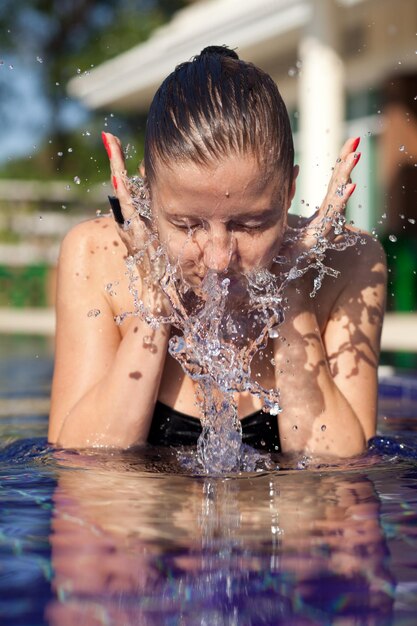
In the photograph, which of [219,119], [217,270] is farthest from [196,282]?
[219,119]

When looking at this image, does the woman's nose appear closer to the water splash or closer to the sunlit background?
the water splash

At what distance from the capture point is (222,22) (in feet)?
41.5

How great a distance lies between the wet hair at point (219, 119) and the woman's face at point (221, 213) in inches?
1.1

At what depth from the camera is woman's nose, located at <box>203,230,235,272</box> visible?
7.71 ft

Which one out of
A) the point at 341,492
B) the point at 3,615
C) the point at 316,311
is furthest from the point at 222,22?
the point at 3,615

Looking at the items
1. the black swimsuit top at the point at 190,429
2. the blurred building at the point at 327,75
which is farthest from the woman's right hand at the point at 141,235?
the blurred building at the point at 327,75

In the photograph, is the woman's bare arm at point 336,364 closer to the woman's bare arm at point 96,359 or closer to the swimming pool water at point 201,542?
the swimming pool water at point 201,542

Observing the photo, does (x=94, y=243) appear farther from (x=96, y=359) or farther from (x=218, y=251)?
(x=218, y=251)

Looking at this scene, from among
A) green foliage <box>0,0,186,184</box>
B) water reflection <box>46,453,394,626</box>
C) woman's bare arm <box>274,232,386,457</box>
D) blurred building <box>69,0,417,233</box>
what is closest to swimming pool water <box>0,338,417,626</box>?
water reflection <box>46,453,394,626</box>

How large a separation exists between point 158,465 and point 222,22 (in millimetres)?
10789

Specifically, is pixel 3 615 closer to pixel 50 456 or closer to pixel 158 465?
pixel 158 465

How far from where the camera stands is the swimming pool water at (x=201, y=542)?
56.2 inches

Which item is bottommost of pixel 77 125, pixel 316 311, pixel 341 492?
pixel 341 492

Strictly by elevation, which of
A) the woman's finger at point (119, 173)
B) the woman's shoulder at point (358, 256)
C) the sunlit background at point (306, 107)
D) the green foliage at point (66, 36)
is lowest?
the woman's shoulder at point (358, 256)
